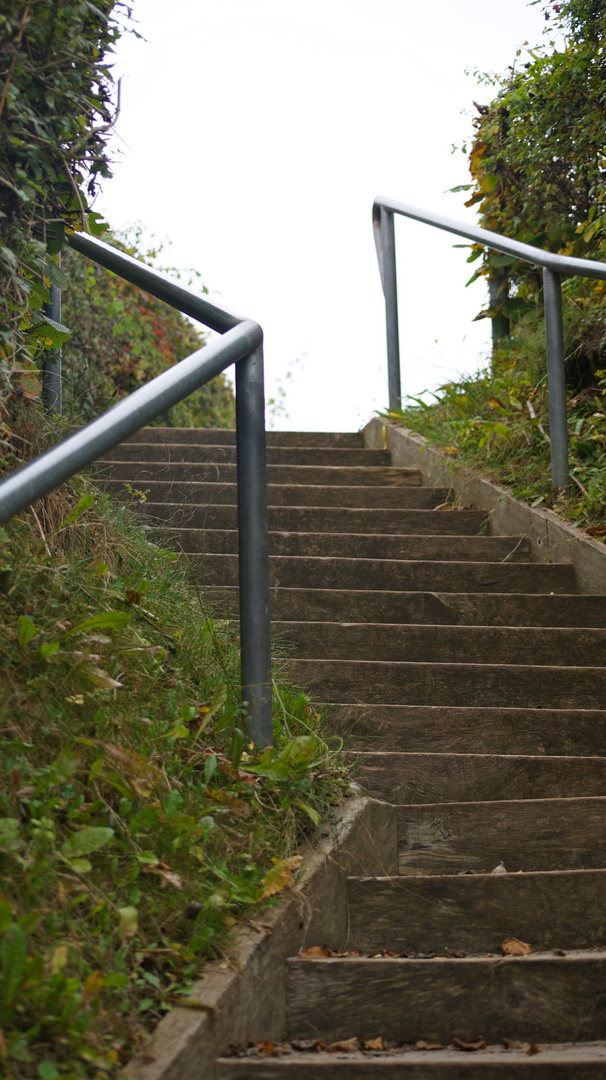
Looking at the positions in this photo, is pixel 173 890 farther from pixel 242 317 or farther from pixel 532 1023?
pixel 242 317

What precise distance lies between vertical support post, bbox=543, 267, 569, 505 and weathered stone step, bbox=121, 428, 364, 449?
1663 millimetres

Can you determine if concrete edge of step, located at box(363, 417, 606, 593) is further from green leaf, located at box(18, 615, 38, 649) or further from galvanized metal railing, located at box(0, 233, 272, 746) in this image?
Result: green leaf, located at box(18, 615, 38, 649)

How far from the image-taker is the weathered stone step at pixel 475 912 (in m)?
1.96

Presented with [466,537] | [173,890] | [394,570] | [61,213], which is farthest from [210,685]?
[466,537]

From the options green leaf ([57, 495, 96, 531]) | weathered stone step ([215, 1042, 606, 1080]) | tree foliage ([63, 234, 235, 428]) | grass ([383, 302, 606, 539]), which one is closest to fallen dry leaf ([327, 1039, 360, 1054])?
weathered stone step ([215, 1042, 606, 1080])

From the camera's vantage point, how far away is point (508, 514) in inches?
159

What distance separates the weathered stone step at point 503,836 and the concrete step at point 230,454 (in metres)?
2.34

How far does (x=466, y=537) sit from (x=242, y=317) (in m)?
1.95

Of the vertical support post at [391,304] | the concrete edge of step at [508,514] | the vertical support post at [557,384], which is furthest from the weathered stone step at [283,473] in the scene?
the vertical support post at [557,384]

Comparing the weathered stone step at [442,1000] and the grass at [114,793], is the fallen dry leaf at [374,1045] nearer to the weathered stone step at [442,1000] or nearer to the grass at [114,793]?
the weathered stone step at [442,1000]

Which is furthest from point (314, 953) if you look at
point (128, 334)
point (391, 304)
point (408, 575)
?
point (128, 334)

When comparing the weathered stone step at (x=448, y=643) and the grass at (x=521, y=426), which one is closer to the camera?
the weathered stone step at (x=448, y=643)

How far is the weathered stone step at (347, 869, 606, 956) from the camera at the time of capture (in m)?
1.96

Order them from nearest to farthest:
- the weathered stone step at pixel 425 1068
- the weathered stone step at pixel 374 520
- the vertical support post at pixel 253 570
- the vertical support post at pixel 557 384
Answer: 1. the weathered stone step at pixel 425 1068
2. the vertical support post at pixel 253 570
3. the vertical support post at pixel 557 384
4. the weathered stone step at pixel 374 520
